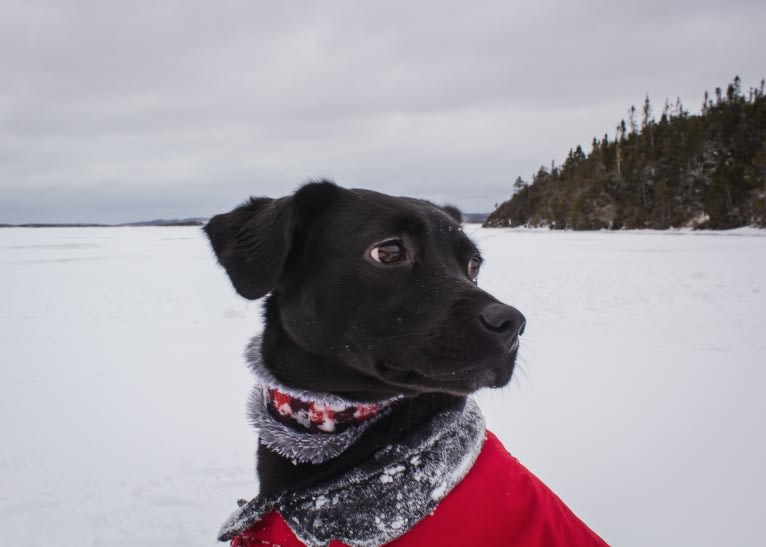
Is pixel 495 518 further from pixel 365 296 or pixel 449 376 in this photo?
pixel 365 296

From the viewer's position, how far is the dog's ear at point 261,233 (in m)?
1.88

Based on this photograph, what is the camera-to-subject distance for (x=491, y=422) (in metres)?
3.99

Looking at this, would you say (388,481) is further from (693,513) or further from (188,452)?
(188,452)

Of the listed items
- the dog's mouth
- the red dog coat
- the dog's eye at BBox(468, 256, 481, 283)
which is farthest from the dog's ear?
the red dog coat

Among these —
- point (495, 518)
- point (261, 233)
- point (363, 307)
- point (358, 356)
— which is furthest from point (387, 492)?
point (261, 233)

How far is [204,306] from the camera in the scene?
949 centimetres

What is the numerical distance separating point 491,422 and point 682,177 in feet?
177

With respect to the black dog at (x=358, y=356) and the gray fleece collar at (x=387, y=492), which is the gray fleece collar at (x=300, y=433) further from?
the gray fleece collar at (x=387, y=492)

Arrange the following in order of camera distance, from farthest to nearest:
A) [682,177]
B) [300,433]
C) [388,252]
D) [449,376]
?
1. [682,177]
2. [388,252]
3. [300,433]
4. [449,376]

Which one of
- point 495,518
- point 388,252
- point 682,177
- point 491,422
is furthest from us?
point 682,177

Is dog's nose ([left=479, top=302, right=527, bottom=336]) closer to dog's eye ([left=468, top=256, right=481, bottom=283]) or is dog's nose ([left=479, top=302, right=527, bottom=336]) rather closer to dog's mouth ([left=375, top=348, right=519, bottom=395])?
dog's mouth ([left=375, top=348, right=519, bottom=395])

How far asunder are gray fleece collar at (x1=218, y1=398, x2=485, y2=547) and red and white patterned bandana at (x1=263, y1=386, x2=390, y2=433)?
0.21 meters

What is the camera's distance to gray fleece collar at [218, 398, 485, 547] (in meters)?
1.46

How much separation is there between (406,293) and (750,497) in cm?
263
